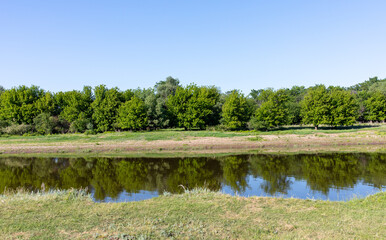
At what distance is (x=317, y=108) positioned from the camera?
65812 millimetres

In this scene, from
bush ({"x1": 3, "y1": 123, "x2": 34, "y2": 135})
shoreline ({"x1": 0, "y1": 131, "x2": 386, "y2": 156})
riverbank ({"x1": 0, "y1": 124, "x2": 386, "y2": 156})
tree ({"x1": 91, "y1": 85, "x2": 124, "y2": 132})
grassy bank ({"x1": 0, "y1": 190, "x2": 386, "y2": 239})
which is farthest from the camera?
tree ({"x1": 91, "y1": 85, "x2": 124, "y2": 132})

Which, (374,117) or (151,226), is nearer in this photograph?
(151,226)

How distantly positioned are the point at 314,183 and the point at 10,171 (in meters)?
33.2

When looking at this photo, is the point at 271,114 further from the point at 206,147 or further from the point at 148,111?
→ the point at 148,111

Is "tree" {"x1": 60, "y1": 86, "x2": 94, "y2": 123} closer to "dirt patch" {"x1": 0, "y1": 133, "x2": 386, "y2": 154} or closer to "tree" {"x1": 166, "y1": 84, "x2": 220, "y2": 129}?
"dirt patch" {"x1": 0, "y1": 133, "x2": 386, "y2": 154}

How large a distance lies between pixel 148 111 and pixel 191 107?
1213 cm

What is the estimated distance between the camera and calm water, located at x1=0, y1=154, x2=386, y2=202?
1875 cm

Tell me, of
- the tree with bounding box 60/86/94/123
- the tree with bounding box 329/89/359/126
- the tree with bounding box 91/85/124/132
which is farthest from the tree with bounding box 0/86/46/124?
the tree with bounding box 329/89/359/126

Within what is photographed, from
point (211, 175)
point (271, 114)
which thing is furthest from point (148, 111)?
point (211, 175)

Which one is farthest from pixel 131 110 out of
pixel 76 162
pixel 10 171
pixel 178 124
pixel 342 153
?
pixel 342 153

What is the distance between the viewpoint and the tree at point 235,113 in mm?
62688

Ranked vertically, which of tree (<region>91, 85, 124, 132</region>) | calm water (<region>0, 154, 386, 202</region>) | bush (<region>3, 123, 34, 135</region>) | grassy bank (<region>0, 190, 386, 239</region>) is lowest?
calm water (<region>0, 154, 386, 202</region>)

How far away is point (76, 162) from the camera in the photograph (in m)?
33.4

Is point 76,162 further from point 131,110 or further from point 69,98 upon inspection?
point 69,98
